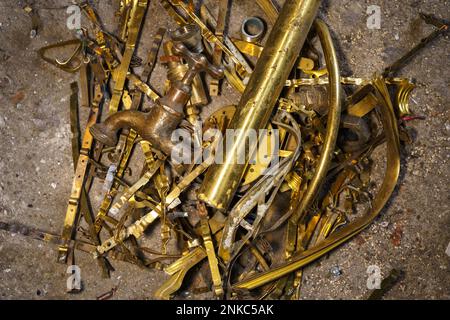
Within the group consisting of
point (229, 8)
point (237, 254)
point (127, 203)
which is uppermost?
point (229, 8)

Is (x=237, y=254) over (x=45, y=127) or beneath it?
beneath

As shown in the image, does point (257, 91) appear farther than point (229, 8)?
No

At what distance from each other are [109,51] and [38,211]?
36.6 inches

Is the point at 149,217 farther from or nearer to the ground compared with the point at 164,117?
nearer to the ground

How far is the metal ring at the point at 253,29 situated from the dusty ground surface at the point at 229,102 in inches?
3.4

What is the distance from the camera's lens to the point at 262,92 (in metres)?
2.67

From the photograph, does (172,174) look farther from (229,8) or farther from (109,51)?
(229,8)

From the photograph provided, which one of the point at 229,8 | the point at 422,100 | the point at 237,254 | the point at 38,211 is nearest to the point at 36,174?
the point at 38,211

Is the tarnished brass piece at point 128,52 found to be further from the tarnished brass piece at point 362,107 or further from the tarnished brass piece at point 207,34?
the tarnished brass piece at point 362,107

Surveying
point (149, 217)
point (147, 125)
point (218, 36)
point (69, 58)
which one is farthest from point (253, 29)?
point (149, 217)

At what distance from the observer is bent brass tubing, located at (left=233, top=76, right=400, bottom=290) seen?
2.71 meters

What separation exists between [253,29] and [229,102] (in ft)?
1.41

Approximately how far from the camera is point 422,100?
9.93ft

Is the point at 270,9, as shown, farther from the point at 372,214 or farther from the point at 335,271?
the point at 335,271
